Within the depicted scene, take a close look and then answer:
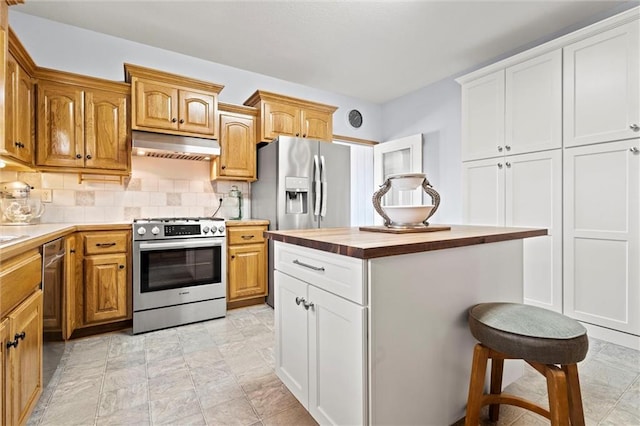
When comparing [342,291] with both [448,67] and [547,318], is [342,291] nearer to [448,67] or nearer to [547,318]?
[547,318]

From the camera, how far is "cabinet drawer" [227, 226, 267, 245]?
3072 mm

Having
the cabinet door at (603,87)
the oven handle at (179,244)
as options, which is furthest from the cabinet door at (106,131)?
the cabinet door at (603,87)

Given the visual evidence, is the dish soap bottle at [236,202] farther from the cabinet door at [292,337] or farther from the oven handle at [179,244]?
the cabinet door at [292,337]

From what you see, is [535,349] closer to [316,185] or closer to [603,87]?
[603,87]

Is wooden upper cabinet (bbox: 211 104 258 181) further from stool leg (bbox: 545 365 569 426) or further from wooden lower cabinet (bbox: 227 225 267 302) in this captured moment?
stool leg (bbox: 545 365 569 426)

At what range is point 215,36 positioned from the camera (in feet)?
9.76

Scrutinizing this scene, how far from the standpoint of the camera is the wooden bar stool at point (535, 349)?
3.42 feet

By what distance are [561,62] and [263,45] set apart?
2.66 m

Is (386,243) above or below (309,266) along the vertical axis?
above

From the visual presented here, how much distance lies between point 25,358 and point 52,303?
67 centimetres

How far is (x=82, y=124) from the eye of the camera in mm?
2635

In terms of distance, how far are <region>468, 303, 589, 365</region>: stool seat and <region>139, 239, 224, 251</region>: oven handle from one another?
7.46 feet

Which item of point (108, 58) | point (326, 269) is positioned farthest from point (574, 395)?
point (108, 58)

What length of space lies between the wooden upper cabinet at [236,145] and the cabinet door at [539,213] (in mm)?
2593
